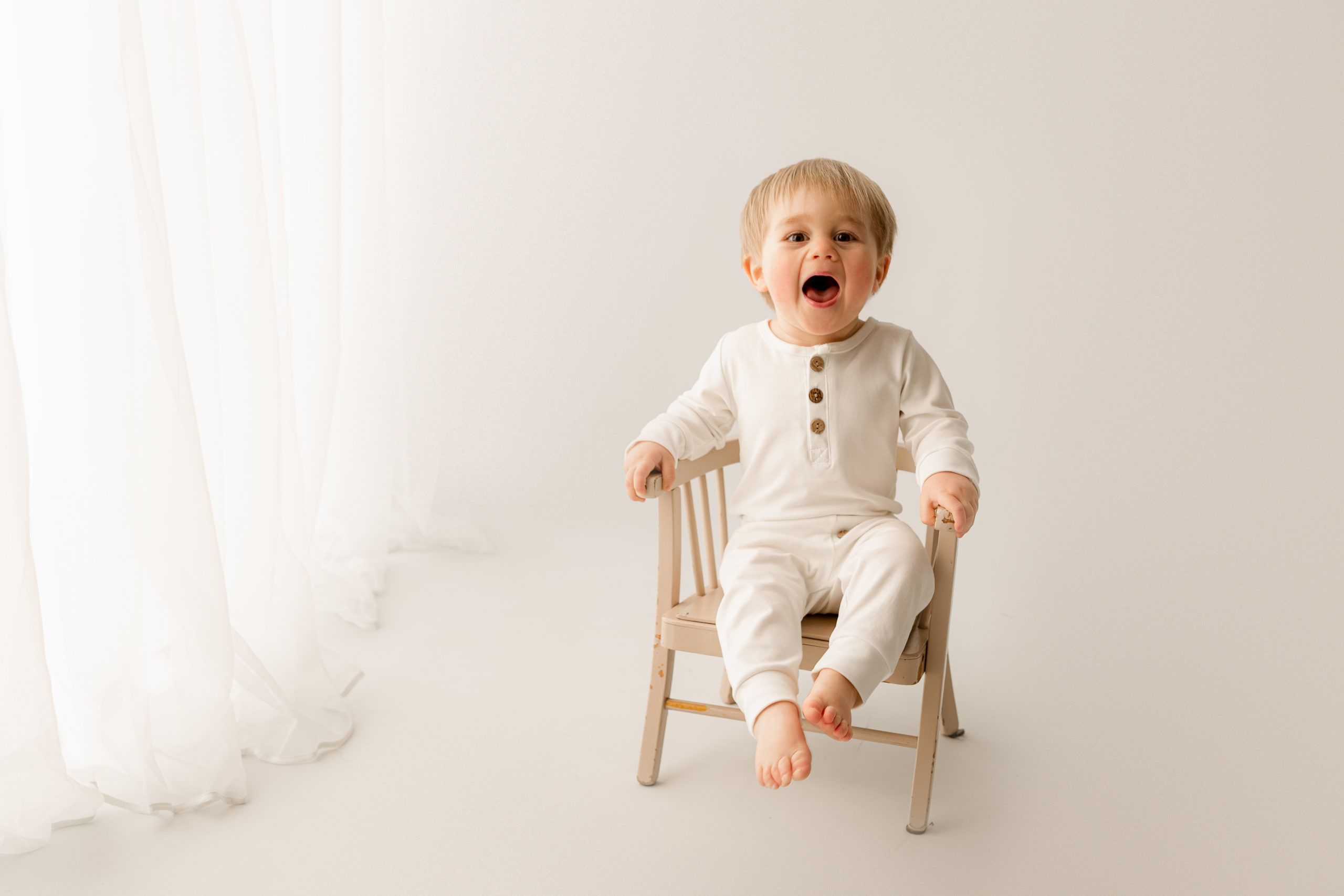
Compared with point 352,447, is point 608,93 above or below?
above

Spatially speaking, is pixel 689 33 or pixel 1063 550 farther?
pixel 689 33

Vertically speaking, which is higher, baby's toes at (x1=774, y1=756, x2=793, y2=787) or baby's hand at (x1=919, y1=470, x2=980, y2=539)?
baby's hand at (x1=919, y1=470, x2=980, y2=539)

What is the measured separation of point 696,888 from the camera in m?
1.40

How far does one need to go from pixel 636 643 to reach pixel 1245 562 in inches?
53.0

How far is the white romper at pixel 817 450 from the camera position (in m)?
1.48

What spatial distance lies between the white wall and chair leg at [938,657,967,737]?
24.2 inches

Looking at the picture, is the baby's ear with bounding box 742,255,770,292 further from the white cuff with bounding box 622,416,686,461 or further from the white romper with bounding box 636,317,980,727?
the white cuff with bounding box 622,416,686,461

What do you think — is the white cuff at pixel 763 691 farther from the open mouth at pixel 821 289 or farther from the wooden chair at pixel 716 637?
the open mouth at pixel 821 289

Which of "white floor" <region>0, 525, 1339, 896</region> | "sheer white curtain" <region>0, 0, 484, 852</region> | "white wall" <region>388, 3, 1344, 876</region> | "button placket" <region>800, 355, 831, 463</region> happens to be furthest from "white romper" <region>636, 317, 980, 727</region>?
"white wall" <region>388, 3, 1344, 876</region>

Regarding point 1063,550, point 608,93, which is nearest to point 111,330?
point 608,93

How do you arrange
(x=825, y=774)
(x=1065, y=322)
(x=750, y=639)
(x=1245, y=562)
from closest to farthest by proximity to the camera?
(x=750, y=639) < (x=825, y=774) < (x=1245, y=562) < (x=1065, y=322)

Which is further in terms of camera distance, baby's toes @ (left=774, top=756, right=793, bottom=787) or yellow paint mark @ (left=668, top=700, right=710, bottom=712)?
yellow paint mark @ (left=668, top=700, right=710, bottom=712)

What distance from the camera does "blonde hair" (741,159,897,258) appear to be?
1.55 m

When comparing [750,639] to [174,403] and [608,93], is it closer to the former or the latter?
[174,403]
